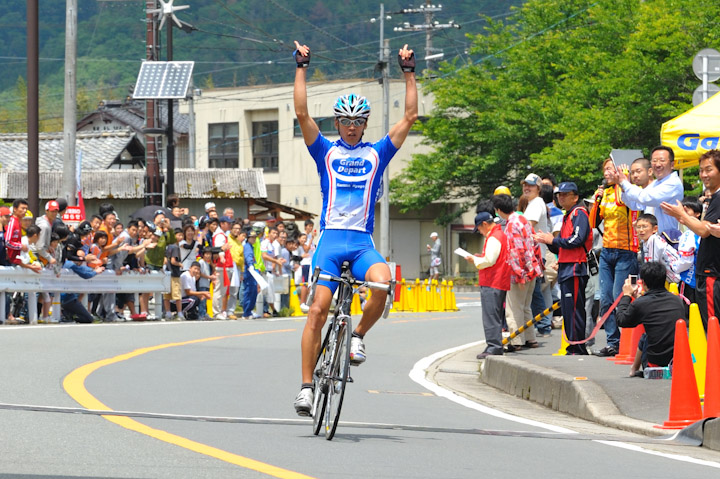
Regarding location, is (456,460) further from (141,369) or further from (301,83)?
A: (141,369)

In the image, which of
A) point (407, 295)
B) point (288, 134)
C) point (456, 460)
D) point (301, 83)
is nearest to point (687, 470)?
point (456, 460)

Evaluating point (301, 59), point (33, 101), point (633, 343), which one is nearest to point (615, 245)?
point (633, 343)

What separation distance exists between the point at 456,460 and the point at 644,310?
442 cm

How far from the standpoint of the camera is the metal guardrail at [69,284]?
20531 millimetres

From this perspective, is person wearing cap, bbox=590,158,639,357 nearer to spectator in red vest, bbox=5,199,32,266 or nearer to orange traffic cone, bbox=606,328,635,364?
orange traffic cone, bbox=606,328,635,364

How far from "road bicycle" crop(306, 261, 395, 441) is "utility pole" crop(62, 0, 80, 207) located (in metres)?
20.5

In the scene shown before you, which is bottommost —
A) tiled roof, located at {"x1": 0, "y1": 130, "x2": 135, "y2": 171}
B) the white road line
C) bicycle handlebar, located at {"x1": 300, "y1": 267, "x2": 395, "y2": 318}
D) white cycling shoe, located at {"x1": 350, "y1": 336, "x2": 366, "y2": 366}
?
the white road line

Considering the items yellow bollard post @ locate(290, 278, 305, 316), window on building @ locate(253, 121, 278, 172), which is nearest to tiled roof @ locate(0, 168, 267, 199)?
window on building @ locate(253, 121, 278, 172)

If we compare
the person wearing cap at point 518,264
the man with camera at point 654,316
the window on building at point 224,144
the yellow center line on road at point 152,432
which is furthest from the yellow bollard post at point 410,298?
the window on building at point 224,144

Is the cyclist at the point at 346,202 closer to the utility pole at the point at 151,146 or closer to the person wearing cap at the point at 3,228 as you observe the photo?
the person wearing cap at the point at 3,228

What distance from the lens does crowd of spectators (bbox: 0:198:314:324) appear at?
68.9ft

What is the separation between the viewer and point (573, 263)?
14.7 metres

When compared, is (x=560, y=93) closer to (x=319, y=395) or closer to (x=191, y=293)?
(x=191, y=293)

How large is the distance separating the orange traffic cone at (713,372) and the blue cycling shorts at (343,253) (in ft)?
7.73
